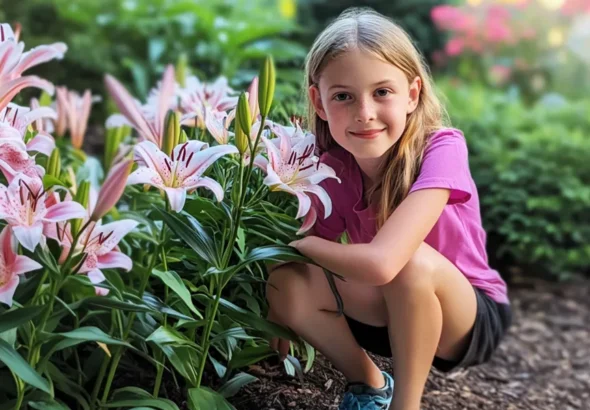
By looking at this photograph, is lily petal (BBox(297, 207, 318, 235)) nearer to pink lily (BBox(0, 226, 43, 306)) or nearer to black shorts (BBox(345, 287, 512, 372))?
black shorts (BBox(345, 287, 512, 372))

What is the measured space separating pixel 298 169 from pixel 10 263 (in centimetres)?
52

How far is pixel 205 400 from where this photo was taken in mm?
1429

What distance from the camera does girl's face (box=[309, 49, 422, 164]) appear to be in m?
1.43

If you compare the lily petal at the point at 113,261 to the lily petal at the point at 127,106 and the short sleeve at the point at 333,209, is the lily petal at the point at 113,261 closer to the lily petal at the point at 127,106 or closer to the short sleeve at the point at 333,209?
the lily petal at the point at 127,106

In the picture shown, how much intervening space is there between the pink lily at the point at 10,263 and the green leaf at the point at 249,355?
0.43 metres

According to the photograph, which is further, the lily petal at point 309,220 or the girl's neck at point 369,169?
the girl's neck at point 369,169

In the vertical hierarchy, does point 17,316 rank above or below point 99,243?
below

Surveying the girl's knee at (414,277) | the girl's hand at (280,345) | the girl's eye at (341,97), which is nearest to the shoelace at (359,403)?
the girl's hand at (280,345)

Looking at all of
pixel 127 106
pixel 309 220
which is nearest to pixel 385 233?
pixel 309 220

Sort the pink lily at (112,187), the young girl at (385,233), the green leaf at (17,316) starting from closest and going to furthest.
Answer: the pink lily at (112,187)
the green leaf at (17,316)
the young girl at (385,233)

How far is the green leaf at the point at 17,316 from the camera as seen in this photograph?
A: 1.29 meters

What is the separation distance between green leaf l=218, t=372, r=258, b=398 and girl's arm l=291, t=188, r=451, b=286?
1.05ft

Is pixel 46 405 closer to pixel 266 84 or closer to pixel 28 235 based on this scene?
pixel 28 235

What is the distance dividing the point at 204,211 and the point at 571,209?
2367 mm
